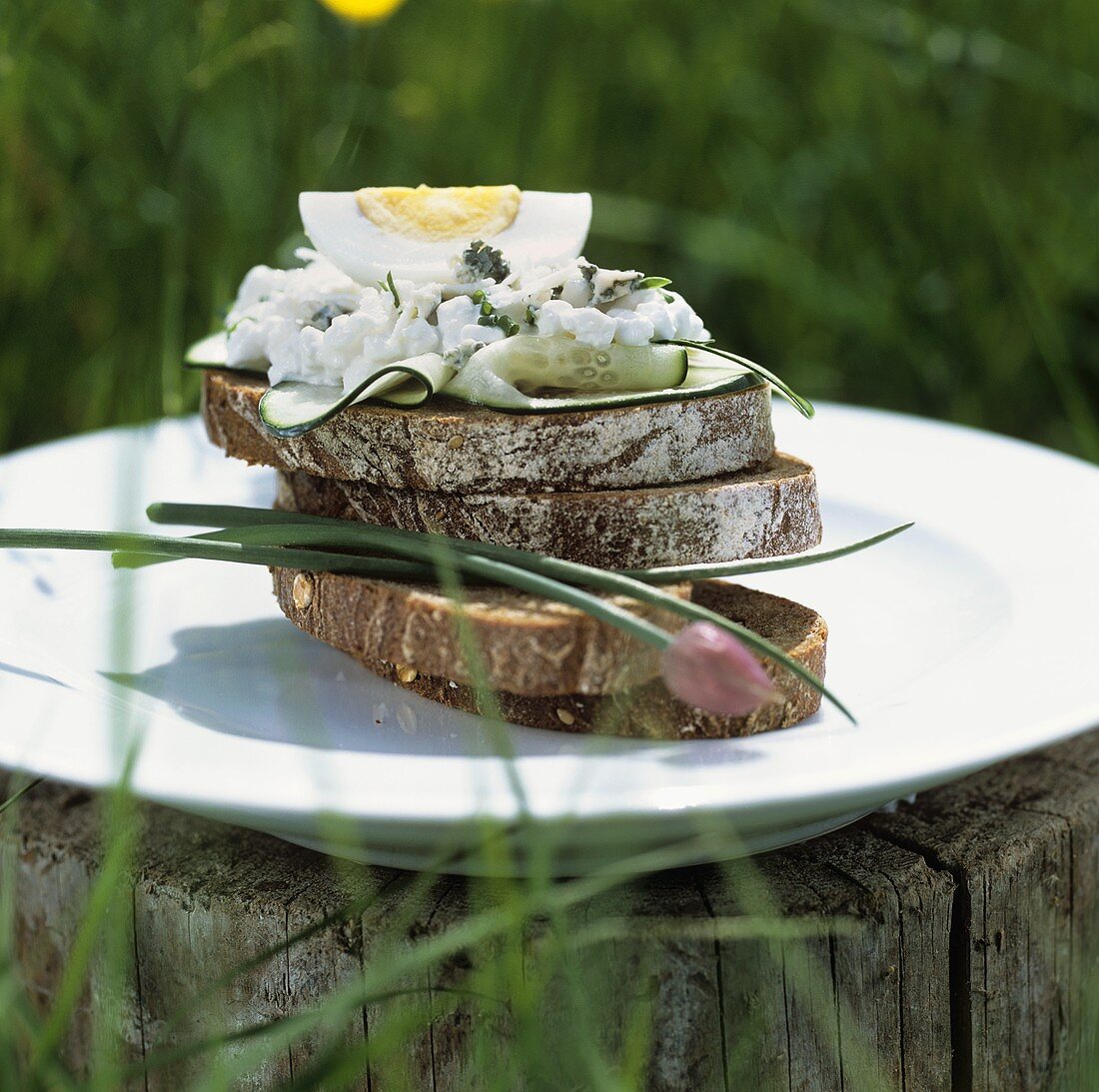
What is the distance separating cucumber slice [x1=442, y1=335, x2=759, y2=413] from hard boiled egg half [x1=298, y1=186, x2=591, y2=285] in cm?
25

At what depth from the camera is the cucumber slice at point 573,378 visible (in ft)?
5.74

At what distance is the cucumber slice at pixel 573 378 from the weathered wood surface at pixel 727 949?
24.9 inches

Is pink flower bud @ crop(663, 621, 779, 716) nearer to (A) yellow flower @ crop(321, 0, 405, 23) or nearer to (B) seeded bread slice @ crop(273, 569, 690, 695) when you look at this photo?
(B) seeded bread slice @ crop(273, 569, 690, 695)

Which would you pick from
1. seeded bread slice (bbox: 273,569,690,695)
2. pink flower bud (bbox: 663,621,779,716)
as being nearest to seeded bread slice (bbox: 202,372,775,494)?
seeded bread slice (bbox: 273,569,690,695)

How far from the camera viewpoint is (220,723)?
5.69 feet

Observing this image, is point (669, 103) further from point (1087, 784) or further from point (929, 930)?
point (929, 930)

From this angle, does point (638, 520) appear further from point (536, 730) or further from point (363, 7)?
point (363, 7)

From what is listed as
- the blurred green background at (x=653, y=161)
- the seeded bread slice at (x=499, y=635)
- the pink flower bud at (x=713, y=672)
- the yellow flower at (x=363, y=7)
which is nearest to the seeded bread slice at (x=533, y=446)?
the seeded bread slice at (x=499, y=635)

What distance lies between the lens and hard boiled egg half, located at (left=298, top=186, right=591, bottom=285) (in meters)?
2.04

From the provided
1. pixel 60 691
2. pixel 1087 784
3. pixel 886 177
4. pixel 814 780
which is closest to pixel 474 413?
pixel 60 691

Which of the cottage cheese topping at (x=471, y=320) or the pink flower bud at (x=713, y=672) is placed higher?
the cottage cheese topping at (x=471, y=320)

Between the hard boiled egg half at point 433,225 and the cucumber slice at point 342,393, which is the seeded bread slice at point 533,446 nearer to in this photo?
the cucumber slice at point 342,393

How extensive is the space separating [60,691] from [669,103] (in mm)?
3528

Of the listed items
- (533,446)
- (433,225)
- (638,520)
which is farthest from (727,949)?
(433,225)
